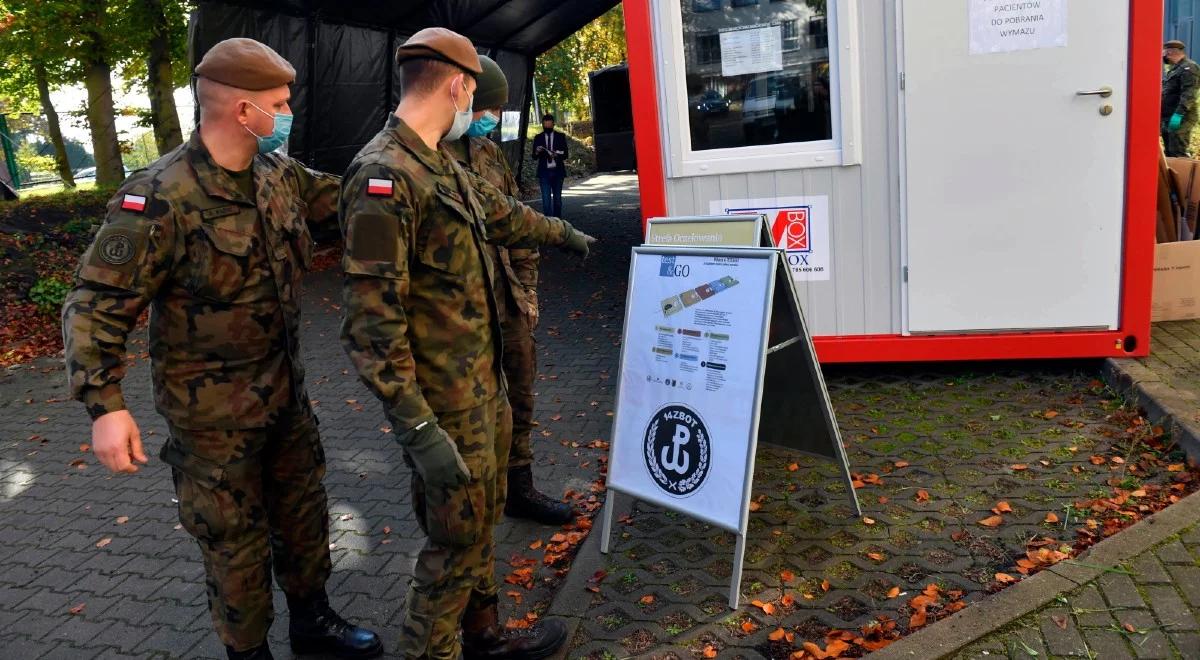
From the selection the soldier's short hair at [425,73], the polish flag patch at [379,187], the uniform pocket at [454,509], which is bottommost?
the uniform pocket at [454,509]

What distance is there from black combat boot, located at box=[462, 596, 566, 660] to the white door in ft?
10.9

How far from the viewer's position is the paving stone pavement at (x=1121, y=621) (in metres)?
2.81

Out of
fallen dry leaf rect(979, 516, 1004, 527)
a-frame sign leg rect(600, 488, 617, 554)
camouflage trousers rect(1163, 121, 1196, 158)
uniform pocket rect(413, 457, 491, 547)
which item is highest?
camouflage trousers rect(1163, 121, 1196, 158)

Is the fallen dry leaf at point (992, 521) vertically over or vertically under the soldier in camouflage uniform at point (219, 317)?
under

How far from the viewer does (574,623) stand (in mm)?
3314

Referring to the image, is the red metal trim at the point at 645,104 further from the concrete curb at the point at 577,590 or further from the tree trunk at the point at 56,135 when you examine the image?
the tree trunk at the point at 56,135

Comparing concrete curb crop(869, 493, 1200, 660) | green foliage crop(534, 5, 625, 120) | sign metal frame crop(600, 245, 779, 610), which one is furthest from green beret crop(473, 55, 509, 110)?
green foliage crop(534, 5, 625, 120)

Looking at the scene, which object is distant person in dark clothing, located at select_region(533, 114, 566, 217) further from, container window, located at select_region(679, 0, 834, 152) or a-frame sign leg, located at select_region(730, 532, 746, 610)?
a-frame sign leg, located at select_region(730, 532, 746, 610)

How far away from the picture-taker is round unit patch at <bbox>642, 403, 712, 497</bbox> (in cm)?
348

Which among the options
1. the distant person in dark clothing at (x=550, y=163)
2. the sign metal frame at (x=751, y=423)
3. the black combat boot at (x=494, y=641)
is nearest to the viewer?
the black combat boot at (x=494, y=641)

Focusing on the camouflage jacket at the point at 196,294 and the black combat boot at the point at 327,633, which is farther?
the black combat boot at the point at 327,633

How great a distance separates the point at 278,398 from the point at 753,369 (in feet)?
5.44

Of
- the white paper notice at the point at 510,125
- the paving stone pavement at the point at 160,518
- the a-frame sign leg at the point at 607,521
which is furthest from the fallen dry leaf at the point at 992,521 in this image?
the white paper notice at the point at 510,125

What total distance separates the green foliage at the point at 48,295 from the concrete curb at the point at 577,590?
846cm
